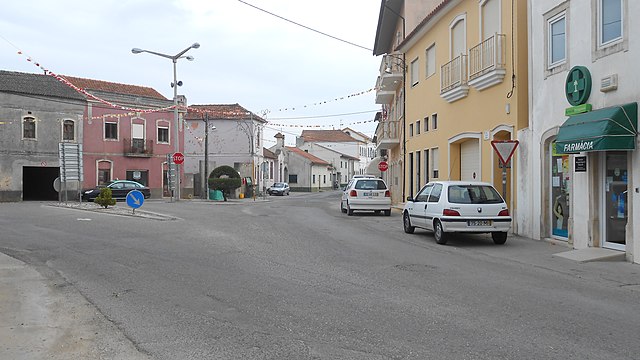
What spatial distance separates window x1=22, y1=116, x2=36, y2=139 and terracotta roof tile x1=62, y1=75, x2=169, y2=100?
5.27 metres

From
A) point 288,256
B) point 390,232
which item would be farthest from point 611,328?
point 390,232

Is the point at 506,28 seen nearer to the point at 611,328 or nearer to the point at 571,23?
the point at 571,23

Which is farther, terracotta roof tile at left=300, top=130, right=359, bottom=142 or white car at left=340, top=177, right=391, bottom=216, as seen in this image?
terracotta roof tile at left=300, top=130, right=359, bottom=142

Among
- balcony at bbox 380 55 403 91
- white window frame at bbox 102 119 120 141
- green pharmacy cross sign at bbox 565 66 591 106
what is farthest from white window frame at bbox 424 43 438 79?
white window frame at bbox 102 119 120 141

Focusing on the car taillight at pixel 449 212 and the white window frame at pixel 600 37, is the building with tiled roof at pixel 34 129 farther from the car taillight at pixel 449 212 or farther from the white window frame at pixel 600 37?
the white window frame at pixel 600 37

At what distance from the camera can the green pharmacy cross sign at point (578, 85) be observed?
37.4 feet

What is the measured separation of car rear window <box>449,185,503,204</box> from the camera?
42.5 feet

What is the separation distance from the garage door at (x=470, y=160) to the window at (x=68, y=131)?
28.5 meters

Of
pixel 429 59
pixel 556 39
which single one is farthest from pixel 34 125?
pixel 556 39

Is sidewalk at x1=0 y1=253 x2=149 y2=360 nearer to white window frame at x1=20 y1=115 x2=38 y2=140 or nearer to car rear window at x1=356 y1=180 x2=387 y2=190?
car rear window at x1=356 y1=180 x2=387 y2=190

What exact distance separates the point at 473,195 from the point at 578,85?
3.30m

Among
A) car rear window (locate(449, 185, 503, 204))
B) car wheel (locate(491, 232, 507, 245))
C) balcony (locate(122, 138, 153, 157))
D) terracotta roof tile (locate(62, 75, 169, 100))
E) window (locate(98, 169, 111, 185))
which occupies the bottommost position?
car wheel (locate(491, 232, 507, 245))

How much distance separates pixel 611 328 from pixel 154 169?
41.6 metres

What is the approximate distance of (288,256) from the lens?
1088cm
